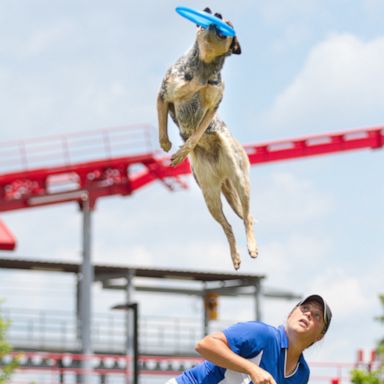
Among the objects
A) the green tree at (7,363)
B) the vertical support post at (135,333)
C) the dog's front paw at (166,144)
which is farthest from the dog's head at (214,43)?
the green tree at (7,363)

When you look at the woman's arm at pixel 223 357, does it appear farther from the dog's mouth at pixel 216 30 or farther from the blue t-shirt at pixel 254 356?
the dog's mouth at pixel 216 30

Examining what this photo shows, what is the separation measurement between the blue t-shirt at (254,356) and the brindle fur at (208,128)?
0.72 meters

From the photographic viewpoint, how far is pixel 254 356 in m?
8.48

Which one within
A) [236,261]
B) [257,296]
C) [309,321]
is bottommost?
[309,321]

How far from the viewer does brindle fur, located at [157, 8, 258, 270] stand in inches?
332

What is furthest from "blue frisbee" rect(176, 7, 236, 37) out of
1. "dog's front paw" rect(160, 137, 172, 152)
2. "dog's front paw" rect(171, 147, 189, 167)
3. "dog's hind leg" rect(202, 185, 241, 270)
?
"dog's hind leg" rect(202, 185, 241, 270)

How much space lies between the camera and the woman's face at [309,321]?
8.34m

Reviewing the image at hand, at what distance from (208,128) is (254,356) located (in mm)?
1693

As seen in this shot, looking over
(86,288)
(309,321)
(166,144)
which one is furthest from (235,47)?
(86,288)

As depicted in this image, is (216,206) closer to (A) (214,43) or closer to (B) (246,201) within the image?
(B) (246,201)

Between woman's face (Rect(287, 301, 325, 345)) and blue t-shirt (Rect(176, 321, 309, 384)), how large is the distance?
7.9 inches

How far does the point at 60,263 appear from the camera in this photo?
45.2m

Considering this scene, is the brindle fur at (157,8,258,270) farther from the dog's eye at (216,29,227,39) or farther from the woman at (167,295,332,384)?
the woman at (167,295,332,384)

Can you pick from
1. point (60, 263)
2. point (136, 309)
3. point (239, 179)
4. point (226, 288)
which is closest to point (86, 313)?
point (60, 263)
